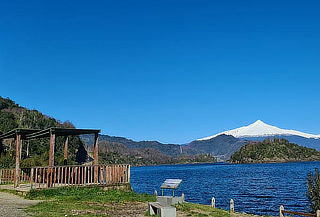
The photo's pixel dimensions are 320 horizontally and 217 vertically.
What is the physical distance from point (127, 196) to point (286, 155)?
177 metres

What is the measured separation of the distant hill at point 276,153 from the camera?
599 ft

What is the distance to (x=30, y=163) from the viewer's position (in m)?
36.0

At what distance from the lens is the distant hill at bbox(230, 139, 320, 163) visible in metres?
183

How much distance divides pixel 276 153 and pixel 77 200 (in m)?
177

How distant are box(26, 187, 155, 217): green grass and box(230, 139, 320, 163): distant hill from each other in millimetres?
173442

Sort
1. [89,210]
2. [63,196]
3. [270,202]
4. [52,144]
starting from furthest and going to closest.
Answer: [270,202] < [52,144] < [63,196] < [89,210]

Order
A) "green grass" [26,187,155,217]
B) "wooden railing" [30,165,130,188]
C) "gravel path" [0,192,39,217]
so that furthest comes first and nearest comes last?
1. "wooden railing" [30,165,130,188]
2. "green grass" [26,187,155,217]
3. "gravel path" [0,192,39,217]

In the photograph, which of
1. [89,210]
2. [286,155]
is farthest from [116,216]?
[286,155]

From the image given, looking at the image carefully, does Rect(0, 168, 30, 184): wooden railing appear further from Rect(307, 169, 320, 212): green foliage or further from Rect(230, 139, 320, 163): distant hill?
Rect(230, 139, 320, 163): distant hill

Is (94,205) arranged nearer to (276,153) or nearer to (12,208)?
(12,208)

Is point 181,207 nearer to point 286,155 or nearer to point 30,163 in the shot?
point 30,163

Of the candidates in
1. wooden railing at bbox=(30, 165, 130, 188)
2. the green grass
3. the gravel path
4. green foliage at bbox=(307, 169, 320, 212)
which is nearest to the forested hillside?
wooden railing at bbox=(30, 165, 130, 188)

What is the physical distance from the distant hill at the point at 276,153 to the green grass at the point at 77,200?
569ft

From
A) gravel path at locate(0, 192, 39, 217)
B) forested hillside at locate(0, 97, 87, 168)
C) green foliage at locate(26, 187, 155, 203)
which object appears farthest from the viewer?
forested hillside at locate(0, 97, 87, 168)
